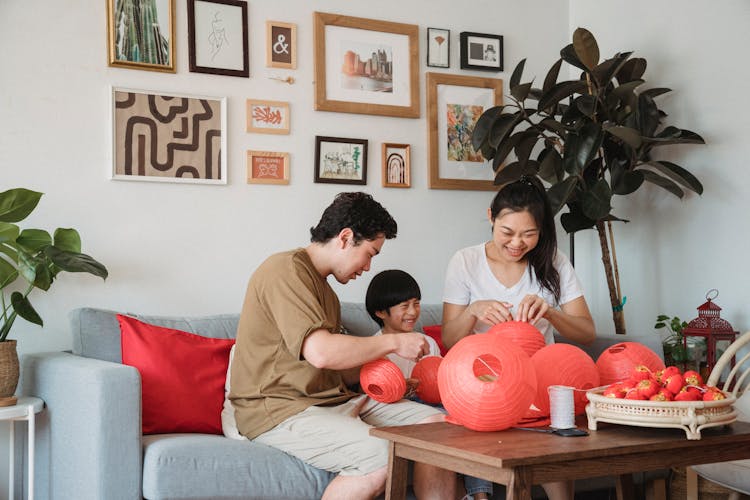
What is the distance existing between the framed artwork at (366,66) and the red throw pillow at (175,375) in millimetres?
1291

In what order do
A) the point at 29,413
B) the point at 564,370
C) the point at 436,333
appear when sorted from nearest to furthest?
the point at 564,370, the point at 29,413, the point at 436,333

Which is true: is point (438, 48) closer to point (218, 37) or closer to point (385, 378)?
point (218, 37)

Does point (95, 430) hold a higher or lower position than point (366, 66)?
lower

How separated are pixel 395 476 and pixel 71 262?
1.34 metres

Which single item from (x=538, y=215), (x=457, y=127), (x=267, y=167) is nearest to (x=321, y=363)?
(x=538, y=215)

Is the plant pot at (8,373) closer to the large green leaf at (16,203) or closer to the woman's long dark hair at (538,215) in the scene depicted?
the large green leaf at (16,203)

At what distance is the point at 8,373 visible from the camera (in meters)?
2.68

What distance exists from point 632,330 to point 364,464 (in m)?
2.16

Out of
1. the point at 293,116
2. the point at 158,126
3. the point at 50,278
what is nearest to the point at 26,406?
the point at 50,278

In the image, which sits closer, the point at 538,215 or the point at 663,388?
the point at 663,388

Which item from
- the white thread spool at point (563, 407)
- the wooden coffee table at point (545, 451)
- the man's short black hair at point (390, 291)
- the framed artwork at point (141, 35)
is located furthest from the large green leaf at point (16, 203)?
the white thread spool at point (563, 407)

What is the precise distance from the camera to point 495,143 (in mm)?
3646

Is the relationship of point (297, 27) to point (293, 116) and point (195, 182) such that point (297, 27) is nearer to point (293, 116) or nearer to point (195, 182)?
point (293, 116)

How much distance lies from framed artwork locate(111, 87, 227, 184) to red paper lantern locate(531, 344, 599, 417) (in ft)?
5.70
